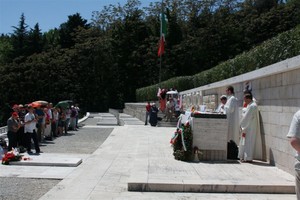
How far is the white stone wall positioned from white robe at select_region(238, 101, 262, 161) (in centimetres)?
17

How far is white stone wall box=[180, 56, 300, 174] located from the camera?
28.5 feet

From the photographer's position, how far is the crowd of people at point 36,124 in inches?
578

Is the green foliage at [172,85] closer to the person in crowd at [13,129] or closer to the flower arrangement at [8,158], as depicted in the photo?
the person in crowd at [13,129]

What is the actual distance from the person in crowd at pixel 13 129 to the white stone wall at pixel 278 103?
7.96 meters

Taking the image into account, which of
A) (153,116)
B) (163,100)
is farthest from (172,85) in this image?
(153,116)

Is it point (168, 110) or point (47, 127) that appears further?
point (168, 110)

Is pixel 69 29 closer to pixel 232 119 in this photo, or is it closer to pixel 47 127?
pixel 47 127

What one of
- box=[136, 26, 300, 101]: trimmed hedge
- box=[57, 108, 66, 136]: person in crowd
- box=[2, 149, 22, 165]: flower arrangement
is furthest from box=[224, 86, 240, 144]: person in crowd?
box=[57, 108, 66, 136]: person in crowd

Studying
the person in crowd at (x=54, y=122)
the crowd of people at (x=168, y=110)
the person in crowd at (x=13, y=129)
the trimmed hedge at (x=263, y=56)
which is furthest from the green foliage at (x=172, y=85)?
the person in crowd at (x=13, y=129)

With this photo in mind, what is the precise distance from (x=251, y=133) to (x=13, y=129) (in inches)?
321

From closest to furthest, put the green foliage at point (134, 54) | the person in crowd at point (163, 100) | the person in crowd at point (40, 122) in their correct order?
the person in crowd at point (40, 122), the person in crowd at point (163, 100), the green foliage at point (134, 54)

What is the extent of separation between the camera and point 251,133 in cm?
1071

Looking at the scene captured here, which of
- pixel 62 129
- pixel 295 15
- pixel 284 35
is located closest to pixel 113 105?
pixel 295 15

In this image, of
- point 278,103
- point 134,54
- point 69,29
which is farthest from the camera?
point 69,29
